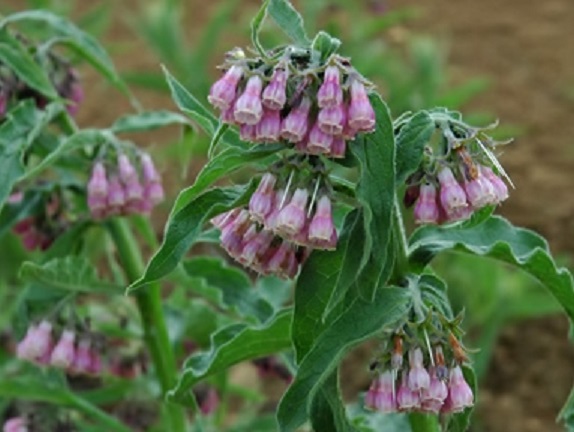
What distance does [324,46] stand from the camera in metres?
2.08

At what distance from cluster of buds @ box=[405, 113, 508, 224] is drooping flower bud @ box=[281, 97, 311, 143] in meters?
0.24

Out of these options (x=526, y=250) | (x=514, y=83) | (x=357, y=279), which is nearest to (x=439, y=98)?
(x=514, y=83)

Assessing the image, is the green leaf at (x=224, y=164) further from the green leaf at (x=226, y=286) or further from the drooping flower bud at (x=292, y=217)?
the green leaf at (x=226, y=286)

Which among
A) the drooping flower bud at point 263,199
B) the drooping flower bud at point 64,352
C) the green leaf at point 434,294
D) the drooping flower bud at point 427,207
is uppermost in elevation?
the drooping flower bud at point 263,199

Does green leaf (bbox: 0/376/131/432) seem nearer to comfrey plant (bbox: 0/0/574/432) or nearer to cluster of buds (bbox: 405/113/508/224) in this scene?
comfrey plant (bbox: 0/0/574/432)

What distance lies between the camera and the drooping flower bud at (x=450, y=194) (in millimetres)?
2094

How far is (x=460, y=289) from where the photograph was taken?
5.12 m

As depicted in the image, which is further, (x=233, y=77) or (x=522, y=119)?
(x=522, y=119)

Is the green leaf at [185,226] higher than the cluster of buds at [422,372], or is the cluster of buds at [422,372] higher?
the green leaf at [185,226]

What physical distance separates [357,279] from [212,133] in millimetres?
381

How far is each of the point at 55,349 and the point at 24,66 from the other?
0.63 metres

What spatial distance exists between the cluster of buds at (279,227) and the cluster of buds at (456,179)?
0.50 feet

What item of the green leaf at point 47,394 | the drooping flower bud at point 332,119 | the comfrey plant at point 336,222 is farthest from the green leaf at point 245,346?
the green leaf at point 47,394

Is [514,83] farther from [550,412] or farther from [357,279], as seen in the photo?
[357,279]
